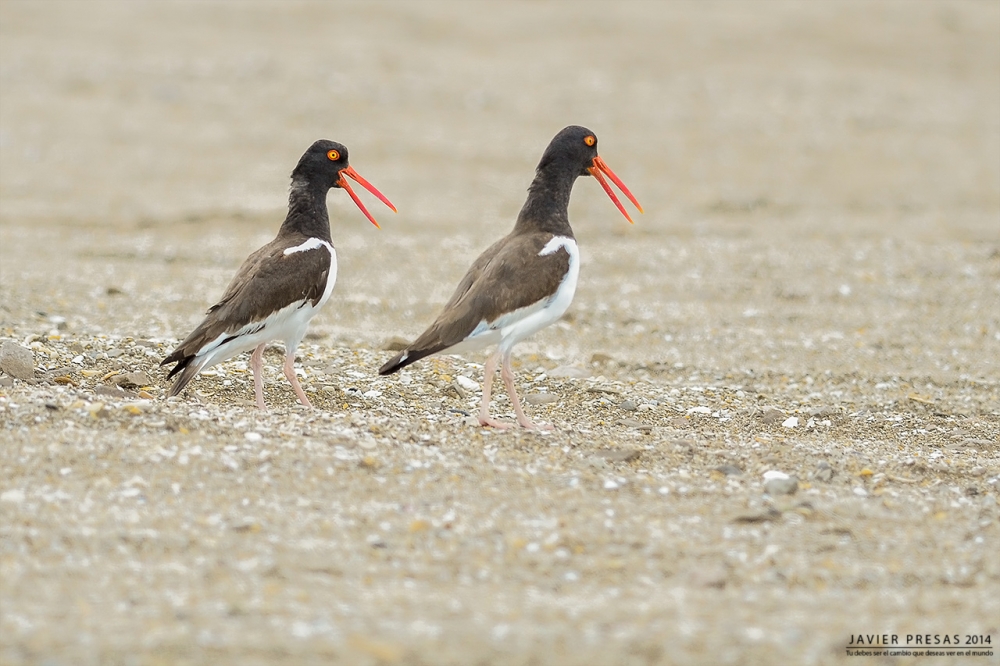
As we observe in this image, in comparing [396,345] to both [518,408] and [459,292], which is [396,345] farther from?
[518,408]

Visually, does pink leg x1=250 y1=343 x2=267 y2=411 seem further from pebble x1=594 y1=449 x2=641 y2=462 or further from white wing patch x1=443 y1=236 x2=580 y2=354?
pebble x1=594 y1=449 x2=641 y2=462

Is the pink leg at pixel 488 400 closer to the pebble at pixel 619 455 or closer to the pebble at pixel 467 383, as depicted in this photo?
the pebble at pixel 619 455

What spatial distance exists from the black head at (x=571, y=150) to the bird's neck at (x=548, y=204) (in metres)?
0.06

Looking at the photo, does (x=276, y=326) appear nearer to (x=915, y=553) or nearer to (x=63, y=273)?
(x=915, y=553)

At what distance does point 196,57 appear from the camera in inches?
980

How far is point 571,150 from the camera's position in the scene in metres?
8.62

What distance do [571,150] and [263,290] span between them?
2.42 m

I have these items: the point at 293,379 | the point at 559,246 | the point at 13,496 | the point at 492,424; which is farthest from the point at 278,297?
the point at 13,496

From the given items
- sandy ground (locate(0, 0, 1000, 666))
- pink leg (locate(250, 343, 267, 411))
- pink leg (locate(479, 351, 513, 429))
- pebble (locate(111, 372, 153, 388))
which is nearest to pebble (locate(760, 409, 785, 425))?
sandy ground (locate(0, 0, 1000, 666))

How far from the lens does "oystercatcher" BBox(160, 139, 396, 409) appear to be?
766cm

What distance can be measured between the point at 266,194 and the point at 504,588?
13.3 m

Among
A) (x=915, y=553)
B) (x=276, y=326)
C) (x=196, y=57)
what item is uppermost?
(x=196, y=57)

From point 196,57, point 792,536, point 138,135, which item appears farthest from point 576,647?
point 196,57

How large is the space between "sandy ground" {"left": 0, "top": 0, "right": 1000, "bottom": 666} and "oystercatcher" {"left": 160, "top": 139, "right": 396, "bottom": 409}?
0.38m
